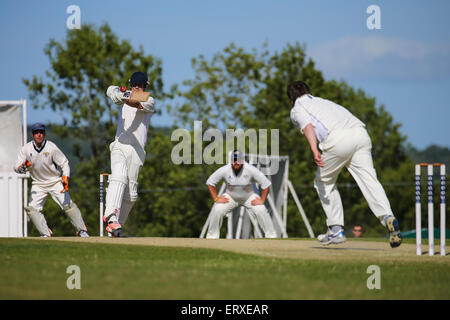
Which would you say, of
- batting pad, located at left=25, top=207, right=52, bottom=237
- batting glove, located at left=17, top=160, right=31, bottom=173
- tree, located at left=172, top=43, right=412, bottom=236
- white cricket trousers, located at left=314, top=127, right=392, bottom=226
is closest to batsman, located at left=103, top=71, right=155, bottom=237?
batting pad, located at left=25, top=207, right=52, bottom=237

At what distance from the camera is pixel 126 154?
12.4 metres

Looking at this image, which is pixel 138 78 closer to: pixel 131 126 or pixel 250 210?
pixel 131 126

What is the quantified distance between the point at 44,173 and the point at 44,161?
27cm

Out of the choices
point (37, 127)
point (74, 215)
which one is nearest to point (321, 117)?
Answer: point (74, 215)

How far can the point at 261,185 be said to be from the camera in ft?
58.8

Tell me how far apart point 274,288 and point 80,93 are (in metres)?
33.9

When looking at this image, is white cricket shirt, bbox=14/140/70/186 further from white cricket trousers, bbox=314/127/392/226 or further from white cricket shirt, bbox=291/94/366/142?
white cricket trousers, bbox=314/127/392/226

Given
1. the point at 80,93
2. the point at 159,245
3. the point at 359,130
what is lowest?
the point at 159,245

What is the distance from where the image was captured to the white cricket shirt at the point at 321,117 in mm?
10094

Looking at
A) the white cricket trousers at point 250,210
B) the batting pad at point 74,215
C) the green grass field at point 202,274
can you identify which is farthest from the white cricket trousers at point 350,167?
the white cricket trousers at point 250,210

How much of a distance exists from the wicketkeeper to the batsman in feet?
6.75

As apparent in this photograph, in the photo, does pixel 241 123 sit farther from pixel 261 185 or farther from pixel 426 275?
pixel 426 275

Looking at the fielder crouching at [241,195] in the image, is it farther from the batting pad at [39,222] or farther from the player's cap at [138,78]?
the player's cap at [138,78]
